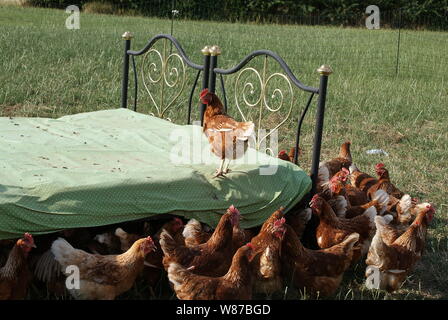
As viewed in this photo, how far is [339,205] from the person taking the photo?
5.16m

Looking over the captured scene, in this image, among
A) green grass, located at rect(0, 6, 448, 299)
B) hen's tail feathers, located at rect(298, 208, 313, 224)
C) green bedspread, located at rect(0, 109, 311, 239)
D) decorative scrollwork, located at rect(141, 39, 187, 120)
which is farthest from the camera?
green grass, located at rect(0, 6, 448, 299)

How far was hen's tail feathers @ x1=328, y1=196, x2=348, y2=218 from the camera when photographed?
5.13 meters

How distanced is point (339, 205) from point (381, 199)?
0.39m

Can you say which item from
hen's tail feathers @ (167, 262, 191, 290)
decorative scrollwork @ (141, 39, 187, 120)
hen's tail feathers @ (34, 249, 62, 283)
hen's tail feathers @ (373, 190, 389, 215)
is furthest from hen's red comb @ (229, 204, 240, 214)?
decorative scrollwork @ (141, 39, 187, 120)

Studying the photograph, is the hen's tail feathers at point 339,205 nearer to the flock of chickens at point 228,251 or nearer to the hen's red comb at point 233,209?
the flock of chickens at point 228,251

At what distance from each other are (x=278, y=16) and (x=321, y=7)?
2880 millimetres

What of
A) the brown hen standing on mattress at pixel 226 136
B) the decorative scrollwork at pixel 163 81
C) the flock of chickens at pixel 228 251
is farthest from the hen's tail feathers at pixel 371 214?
the decorative scrollwork at pixel 163 81

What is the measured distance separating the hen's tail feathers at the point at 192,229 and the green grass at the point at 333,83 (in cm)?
78

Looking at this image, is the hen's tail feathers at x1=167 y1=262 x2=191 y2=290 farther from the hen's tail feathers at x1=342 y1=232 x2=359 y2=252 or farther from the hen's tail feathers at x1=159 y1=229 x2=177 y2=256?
the hen's tail feathers at x1=342 y1=232 x2=359 y2=252

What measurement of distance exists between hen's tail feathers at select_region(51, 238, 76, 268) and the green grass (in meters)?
1.55

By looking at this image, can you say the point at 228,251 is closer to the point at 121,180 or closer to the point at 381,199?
the point at 121,180

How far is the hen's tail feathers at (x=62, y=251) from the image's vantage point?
12.8 feet
